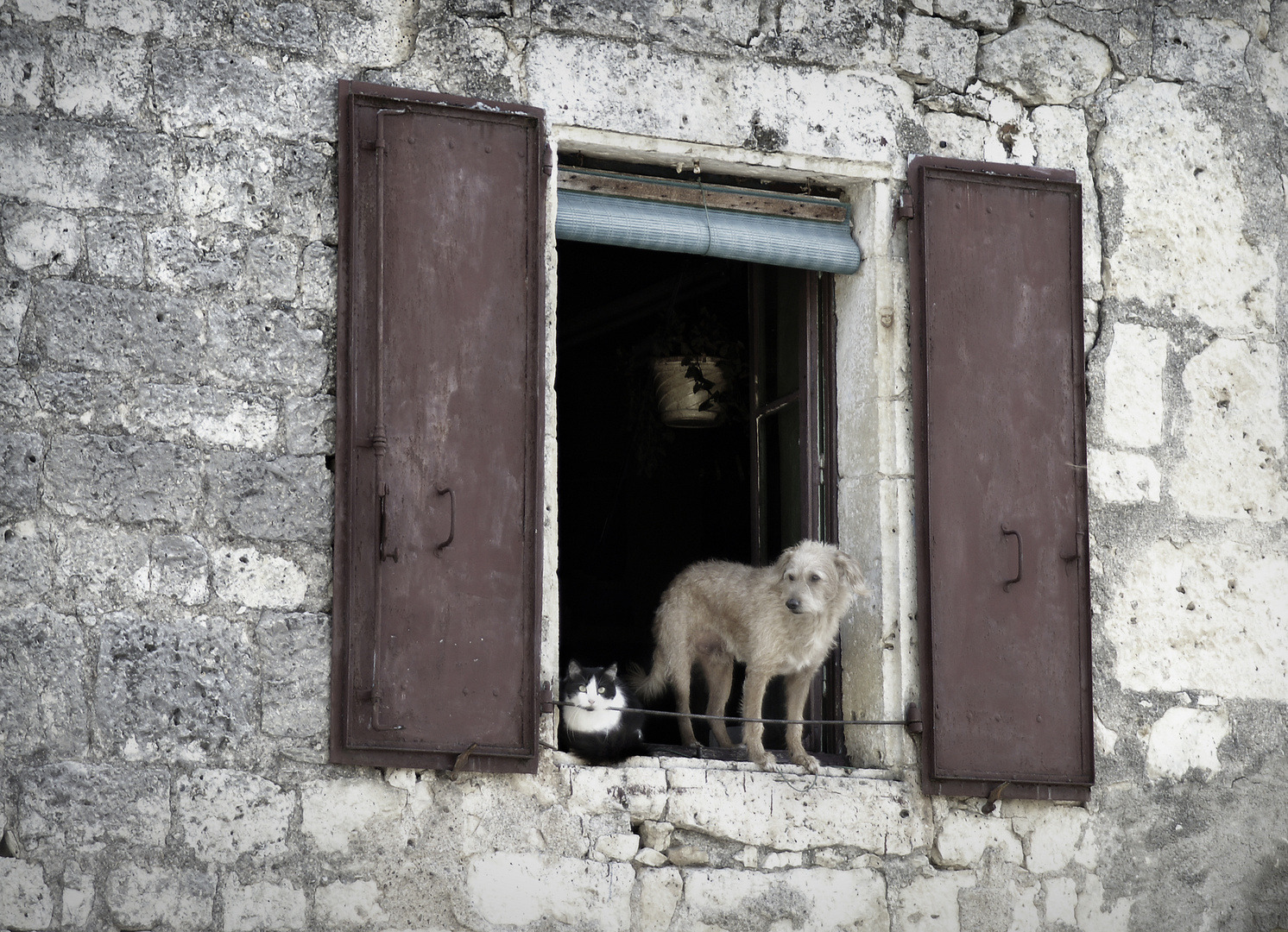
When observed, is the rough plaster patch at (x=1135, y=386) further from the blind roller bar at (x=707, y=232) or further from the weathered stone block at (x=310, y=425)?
the weathered stone block at (x=310, y=425)

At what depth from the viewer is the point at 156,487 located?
433 centimetres

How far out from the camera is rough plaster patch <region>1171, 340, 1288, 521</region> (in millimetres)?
5289

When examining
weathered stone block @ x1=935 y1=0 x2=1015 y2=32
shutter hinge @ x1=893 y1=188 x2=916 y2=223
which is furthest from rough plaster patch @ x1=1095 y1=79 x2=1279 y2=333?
shutter hinge @ x1=893 y1=188 x2=916 y2=223

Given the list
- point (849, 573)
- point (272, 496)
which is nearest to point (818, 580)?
point (849, 573)

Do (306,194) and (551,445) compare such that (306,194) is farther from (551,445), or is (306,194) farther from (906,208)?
(906,208)

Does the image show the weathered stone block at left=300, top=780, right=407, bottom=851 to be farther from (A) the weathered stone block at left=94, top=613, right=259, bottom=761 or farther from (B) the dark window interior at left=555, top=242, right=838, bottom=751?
(B) the dark window interior at left=555, top=242, right=838, bottom=751

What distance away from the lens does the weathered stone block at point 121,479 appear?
4.25 m

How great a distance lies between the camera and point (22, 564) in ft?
13.8

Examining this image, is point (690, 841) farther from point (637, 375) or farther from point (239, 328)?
point (637, 375)

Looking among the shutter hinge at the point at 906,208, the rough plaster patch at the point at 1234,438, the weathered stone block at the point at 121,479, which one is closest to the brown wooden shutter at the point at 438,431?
the weathered stone block at the point at 121,479

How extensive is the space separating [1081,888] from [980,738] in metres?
0.61

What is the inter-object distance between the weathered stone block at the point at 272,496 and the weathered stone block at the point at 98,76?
1.06m

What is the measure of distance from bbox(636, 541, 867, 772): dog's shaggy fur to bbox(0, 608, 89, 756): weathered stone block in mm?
2034

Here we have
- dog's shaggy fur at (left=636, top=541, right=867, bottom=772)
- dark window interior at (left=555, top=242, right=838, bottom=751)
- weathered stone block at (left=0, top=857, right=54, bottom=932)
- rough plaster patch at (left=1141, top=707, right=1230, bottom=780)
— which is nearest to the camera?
weathered stone block at (left=0, top=857, right=54, bottom=932)
